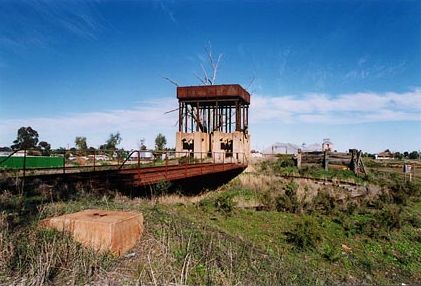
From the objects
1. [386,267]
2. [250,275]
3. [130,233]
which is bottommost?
[386,267]

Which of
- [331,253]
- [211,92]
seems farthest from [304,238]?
[211,92]

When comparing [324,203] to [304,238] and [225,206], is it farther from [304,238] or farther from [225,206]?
[304,238]

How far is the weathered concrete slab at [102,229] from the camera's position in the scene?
4.66m

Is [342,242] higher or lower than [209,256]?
lower

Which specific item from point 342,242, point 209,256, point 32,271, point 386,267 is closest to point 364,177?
point 342,242

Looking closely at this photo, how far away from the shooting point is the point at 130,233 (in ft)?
16.9

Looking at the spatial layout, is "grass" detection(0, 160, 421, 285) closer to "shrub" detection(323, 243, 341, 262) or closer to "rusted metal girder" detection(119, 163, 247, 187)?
"shrub" detection(323, 243, 341, 262)

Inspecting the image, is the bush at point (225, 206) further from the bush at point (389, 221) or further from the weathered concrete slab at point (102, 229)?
the weathered concrete slab at point (102, 229)

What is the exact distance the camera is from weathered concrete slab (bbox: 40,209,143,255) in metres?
4.66

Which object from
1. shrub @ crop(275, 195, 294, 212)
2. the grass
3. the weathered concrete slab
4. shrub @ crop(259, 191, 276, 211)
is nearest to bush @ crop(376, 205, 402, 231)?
the grass

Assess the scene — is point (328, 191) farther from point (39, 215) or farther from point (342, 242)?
point (39, 215)

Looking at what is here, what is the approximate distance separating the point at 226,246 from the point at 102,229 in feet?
7.24

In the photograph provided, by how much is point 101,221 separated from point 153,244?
0.91 m

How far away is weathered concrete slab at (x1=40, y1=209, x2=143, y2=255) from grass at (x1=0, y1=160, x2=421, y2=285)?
0.13 meters
